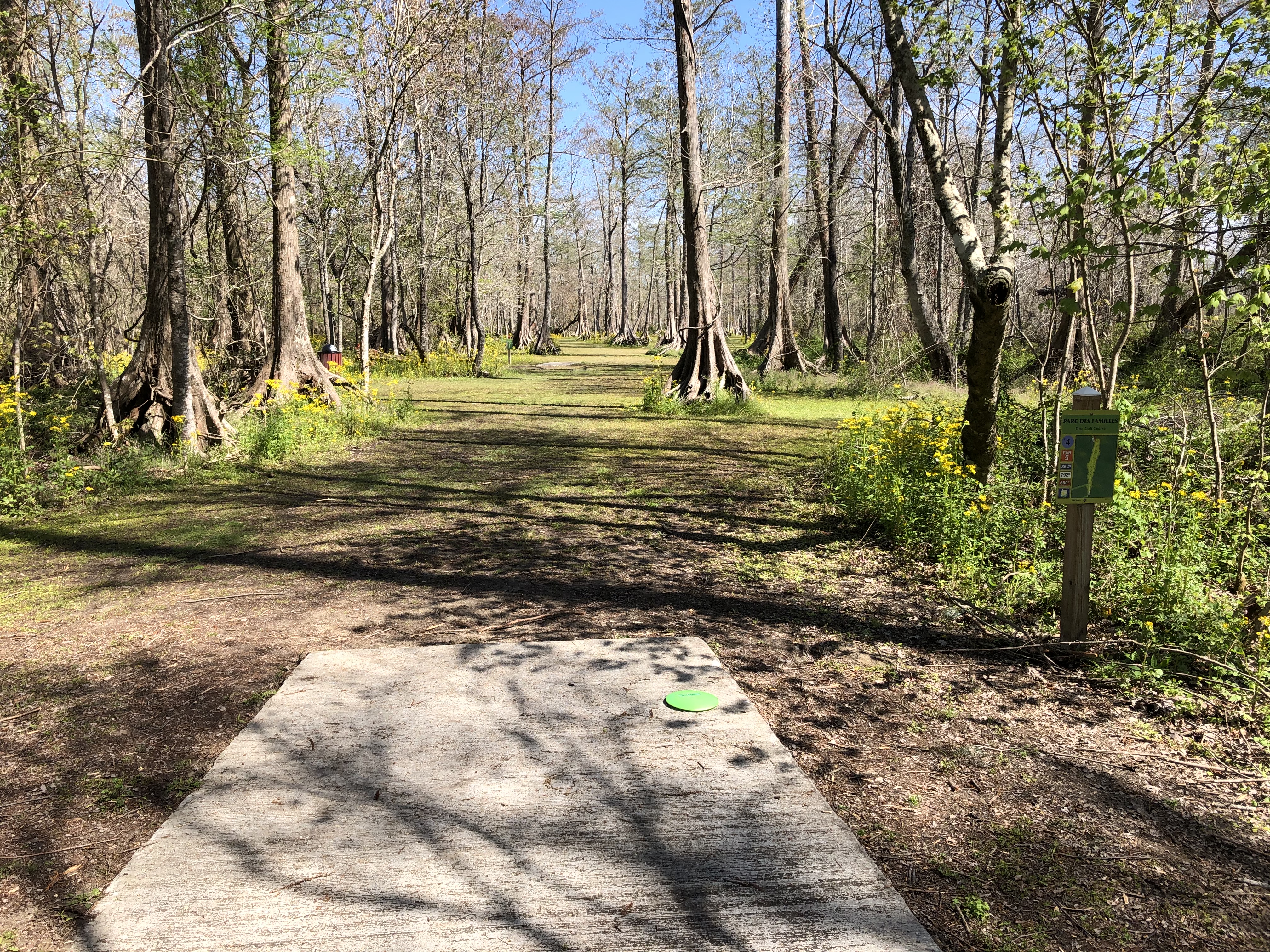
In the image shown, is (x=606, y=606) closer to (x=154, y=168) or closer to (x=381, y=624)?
(x=381, y=624)

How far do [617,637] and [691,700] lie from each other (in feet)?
3.15

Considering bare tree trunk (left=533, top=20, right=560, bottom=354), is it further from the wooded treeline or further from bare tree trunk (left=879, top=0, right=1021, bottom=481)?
bare tree trunk (left=879, top=0, right=1021, bottom=481)

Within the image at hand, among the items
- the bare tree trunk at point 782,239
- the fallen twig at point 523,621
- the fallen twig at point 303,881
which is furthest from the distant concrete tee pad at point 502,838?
the bare tree trunk at point 782,239

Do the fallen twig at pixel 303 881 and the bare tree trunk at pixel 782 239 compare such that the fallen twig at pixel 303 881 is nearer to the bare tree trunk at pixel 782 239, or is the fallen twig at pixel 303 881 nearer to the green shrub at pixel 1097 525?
the green shrub at pixel 1097 525

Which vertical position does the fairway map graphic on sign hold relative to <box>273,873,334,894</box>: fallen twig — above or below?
above

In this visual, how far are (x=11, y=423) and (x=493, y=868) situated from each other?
28.4ft

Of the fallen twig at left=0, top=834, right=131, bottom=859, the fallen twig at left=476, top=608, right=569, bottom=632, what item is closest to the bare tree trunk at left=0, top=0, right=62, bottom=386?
the fallen twig at left=476, top=608, right=569, bottom=632

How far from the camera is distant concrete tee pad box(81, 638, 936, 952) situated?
2.22m

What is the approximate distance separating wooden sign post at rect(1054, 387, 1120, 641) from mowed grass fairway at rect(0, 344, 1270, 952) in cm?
75

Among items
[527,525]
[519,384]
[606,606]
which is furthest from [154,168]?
[519,384]

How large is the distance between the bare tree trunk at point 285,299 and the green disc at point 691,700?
1001cm

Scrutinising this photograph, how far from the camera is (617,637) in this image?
452cm

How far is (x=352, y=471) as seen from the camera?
380 inches

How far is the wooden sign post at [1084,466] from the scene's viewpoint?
12.3 ft
